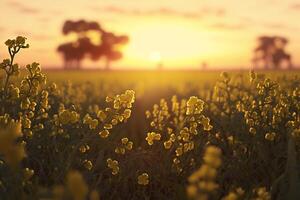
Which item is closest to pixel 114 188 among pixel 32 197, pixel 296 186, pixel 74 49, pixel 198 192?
pixel 32 197

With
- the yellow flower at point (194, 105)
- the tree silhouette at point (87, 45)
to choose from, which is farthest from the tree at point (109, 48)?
the yellow flower at point (194, 105)

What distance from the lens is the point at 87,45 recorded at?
3073 inches

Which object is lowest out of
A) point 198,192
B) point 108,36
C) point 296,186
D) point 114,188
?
point 114,188

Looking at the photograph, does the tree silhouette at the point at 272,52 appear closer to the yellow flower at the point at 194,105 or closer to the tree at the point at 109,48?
the tree at the point at 109,48

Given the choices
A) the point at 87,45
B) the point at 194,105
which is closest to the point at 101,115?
the point at 194,105

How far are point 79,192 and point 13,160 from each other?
0.93ft

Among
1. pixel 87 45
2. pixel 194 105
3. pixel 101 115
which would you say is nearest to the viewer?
pixel 101 115

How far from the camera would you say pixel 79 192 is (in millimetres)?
1335

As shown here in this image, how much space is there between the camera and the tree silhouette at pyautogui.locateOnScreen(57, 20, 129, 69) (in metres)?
77.4

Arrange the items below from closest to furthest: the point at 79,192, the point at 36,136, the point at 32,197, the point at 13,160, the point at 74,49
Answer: the point at 79,192
the point at 13,160
the point at 32,197
the point at 36,136
the point at 74,49

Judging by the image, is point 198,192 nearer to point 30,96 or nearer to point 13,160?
point 13,160

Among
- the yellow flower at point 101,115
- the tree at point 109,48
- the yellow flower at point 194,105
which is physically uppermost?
the tree at point 109,48

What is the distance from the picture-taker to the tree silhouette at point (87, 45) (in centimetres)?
7744

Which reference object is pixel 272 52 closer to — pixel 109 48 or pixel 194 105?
pixel 109 48
